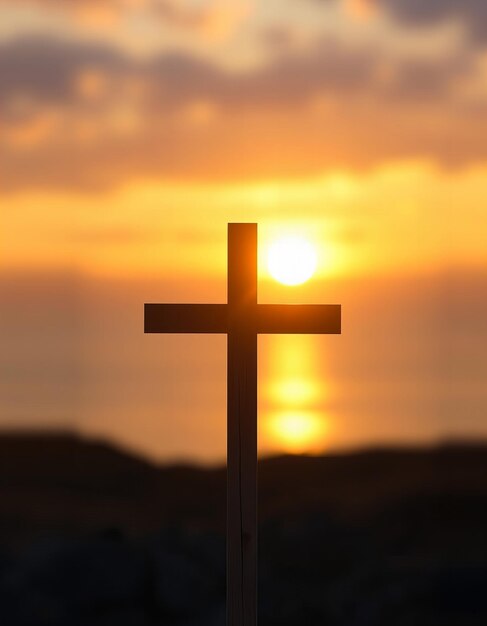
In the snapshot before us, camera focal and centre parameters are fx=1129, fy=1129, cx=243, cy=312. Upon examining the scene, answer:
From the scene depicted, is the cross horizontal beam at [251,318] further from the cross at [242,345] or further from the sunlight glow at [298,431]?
the sunlight glow at [298,431]

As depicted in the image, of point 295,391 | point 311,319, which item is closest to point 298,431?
point 311,319

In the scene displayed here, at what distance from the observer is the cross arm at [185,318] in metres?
7.07

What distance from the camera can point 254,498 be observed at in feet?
22.2

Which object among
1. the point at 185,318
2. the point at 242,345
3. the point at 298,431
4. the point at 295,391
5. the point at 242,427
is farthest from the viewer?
the point at 295,391

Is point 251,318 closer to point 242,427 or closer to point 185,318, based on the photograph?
point 185,318

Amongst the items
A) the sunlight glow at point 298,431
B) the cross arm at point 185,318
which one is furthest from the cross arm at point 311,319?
the sunlight glow at point 298,431

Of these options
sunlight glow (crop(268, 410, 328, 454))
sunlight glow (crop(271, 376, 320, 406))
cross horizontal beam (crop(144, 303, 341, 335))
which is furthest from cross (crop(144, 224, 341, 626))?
sunlight glow (crop(271, 376, 320, 406))

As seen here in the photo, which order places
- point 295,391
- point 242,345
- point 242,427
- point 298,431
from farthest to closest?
point 295,391 → point 298,431 → point 242,345 → point 242,427

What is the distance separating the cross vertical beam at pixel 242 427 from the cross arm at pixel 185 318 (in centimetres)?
8

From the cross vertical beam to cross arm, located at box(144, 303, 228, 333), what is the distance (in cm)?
8

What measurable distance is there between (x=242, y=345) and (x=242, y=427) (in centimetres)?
52

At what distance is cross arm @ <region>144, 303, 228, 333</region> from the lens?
7.07m

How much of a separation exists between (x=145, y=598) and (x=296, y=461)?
14595 millimetres

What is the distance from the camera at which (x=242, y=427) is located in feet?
22.3
